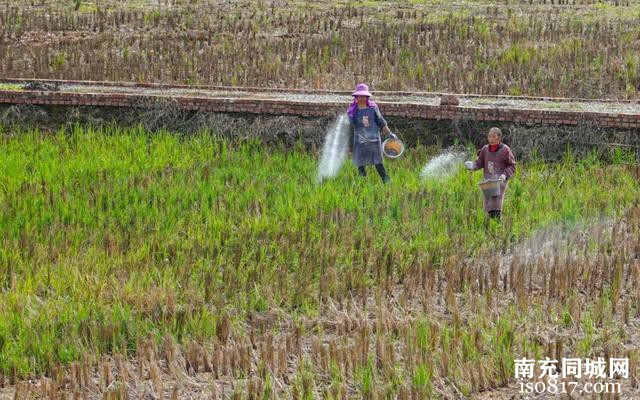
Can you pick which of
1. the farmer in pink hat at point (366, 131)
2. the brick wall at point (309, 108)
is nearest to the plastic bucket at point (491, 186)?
the farmer in pink hat at point (366, 131)

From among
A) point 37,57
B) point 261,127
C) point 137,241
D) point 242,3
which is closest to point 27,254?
point 137,241

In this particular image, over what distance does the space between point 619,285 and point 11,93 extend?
7119 mm

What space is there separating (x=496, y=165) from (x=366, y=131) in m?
1.64

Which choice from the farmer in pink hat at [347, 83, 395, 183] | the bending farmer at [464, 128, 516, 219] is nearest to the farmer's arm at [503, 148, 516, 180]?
the bending farmer at [464, 128, 516, 219]

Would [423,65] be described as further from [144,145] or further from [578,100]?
[144,145]

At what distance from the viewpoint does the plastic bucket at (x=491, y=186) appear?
8672 millimetres

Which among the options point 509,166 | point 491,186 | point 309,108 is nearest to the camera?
point 491,186

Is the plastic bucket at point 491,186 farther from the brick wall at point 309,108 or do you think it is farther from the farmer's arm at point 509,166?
the brick wall at point 309,108

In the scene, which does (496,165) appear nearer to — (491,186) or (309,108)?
(491,186)

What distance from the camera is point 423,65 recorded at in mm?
15336

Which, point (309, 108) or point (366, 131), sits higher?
point (366, 131)

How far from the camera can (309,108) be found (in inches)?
471

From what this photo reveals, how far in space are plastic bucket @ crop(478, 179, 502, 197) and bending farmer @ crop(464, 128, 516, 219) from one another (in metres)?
0.04

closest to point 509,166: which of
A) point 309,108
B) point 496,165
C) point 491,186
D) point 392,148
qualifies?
point 496,165
